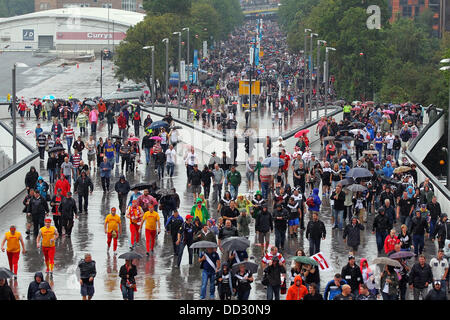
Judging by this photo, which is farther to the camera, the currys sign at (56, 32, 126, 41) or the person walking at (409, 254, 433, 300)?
the currys sign at (56, 32, 126, 41)

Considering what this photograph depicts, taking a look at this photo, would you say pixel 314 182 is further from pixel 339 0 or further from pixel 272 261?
pixel 339 0

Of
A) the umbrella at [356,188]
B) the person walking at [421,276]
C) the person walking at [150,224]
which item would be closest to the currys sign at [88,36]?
the umbrella at [356,188]

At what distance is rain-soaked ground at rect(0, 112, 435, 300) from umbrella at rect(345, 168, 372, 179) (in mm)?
1293

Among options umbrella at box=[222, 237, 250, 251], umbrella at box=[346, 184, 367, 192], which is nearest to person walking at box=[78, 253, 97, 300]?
umbrella at box=[222, 237, 250, 251]

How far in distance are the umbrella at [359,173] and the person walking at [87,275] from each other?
1072cm

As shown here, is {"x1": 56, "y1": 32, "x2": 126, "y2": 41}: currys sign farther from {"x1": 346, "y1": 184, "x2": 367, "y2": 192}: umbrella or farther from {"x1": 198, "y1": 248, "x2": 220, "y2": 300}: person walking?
{"x1": 198, "y1": 248, "x2": 220, "y2": 300}: person walking

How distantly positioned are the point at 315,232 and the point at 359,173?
5728 millimetres

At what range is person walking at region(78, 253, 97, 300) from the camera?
18.2 metres

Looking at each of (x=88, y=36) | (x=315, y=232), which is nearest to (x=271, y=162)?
(x=315, y=232)

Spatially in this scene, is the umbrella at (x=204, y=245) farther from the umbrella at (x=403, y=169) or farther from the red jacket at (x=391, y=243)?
the umbrella at (x=403, y=169)

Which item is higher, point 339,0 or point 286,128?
point 339,0

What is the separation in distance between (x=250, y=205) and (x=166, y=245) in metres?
2.23
